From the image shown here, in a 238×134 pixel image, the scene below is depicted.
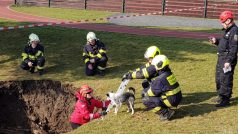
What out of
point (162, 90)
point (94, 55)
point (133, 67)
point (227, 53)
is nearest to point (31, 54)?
point (94, 55)

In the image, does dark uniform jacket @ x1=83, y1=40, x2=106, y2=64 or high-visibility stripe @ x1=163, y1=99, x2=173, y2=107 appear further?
dark uniform jacket @ x1=83, y1=40, x2=106, y2=64

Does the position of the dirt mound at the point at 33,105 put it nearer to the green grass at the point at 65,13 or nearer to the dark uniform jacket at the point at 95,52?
the dark uniform jacket at the point at 95,52

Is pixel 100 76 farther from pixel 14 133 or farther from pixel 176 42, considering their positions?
pixel 176 42

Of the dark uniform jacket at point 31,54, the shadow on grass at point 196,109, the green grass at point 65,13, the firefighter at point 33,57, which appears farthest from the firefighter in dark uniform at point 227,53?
the green grass at point 65,13

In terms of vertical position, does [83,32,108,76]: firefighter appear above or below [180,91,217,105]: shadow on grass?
above

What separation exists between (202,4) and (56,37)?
60.5 ft

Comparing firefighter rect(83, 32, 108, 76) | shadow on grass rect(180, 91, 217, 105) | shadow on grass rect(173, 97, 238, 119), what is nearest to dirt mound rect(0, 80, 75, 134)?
firefighter rect(83, 32, 108, 76)

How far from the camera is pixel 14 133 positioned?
578 inches

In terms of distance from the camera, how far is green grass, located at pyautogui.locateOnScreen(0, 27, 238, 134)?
1012cm

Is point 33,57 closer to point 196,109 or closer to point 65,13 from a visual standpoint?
point 196,109

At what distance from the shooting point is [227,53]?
1054cm

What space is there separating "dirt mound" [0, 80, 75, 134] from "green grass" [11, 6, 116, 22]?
50.0ft

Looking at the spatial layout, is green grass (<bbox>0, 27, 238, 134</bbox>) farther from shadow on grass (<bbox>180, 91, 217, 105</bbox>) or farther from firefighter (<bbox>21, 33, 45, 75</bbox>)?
firefighter (<bbox>21, 33, 45, 75</bbox>)

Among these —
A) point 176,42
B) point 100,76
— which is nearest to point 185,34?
point 176,42
